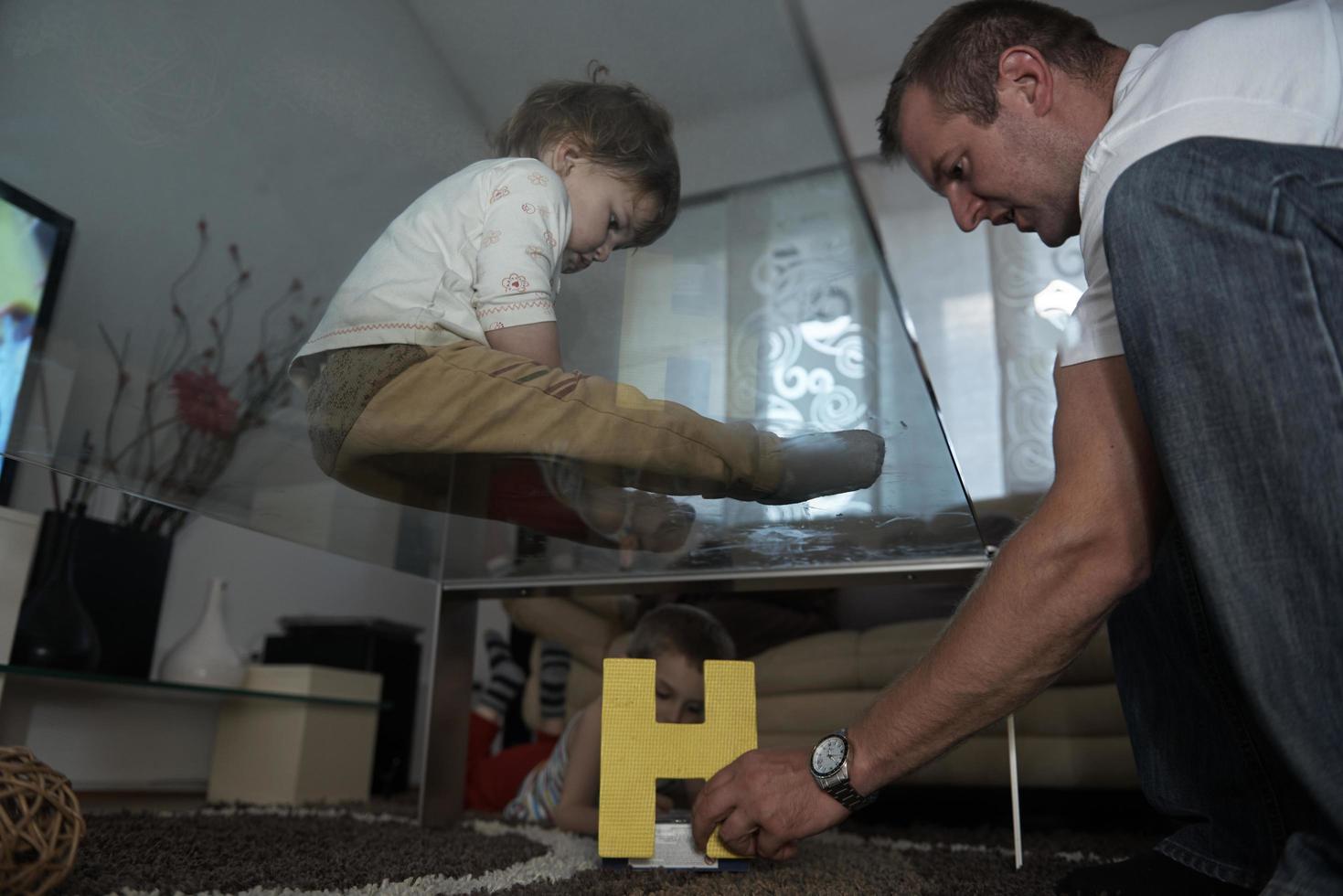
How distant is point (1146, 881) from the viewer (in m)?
0.72

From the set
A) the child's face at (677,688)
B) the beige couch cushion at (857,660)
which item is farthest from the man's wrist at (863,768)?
the beige couch cushion at (857,660)

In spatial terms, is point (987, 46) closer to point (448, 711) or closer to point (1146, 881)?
point (1146, 881)

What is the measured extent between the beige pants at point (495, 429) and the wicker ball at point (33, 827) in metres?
0.29

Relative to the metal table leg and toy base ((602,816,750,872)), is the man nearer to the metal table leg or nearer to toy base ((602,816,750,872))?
toy base ((602,816,750,872))

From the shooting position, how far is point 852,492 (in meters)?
0.85

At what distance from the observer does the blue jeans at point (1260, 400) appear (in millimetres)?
448

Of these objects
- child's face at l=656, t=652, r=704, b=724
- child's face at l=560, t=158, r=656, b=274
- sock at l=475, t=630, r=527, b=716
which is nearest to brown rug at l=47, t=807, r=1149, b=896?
child's face at l=656, t=652, r=704, b=724

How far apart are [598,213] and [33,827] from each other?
0.53 meters

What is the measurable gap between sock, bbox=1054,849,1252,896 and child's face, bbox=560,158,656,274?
617 millimetres

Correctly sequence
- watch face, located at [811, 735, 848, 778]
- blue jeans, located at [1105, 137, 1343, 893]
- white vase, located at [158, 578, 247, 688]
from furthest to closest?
white vase, located at [158, 578, 247, 688] → watch face, located at [811, 735, 848, 778] → blue jeans, located at [1105, 137, 1343, 893]

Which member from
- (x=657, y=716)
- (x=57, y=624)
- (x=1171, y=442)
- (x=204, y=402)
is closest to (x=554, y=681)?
(x=657, y=716)

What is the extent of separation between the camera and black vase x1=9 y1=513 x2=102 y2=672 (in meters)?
1.42

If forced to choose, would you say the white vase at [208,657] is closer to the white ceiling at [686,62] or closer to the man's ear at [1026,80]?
the white ceiling at [686,62]

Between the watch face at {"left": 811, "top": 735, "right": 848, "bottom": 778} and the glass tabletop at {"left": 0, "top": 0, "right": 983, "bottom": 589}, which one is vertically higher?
the glass tabletop at {"left": 0, "top": 0, "right": 983, "bottom": 589}
